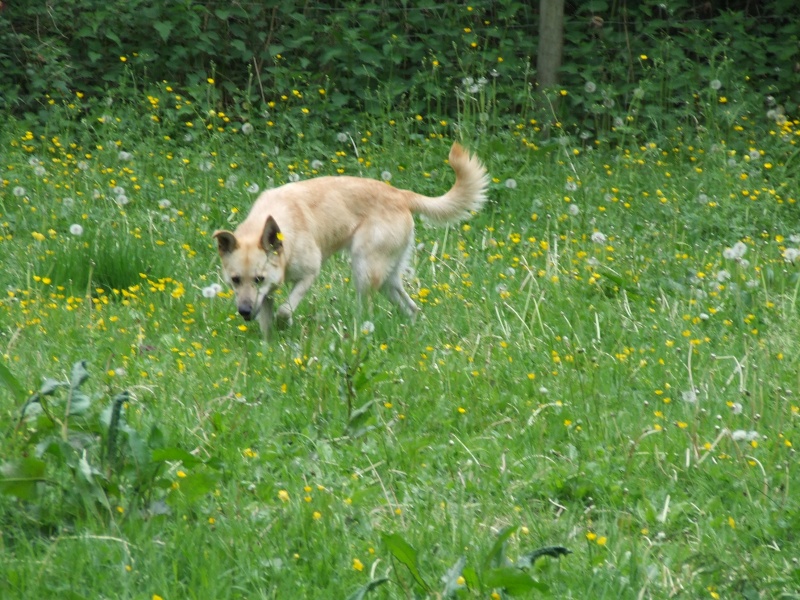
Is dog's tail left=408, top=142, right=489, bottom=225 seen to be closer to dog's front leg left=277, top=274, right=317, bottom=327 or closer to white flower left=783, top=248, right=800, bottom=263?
dog's front leg left=277, top=274, right=317, bottom=327

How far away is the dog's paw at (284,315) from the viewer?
21.2 feet

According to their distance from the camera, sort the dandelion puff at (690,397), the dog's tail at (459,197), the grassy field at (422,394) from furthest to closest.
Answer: the dog's tail at (459,197) → the dandelion puff at (690,397) → the grassy field at (422,394)

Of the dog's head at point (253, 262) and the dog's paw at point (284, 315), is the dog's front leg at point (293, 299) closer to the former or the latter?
the dog's paw at point (284, 315)

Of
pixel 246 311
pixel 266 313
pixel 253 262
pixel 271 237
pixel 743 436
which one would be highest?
pixel 743 436

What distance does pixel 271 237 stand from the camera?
652cm

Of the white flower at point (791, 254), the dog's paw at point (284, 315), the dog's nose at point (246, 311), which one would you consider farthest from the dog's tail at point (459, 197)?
the white flower at point (791, 254)

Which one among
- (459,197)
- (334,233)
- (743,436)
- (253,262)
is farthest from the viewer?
(459,197)

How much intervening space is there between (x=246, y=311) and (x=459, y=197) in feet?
Answer: 6.04

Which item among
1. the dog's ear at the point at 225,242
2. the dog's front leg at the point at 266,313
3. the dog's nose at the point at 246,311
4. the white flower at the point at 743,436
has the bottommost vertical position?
the dog's front leg at the point at 266,313

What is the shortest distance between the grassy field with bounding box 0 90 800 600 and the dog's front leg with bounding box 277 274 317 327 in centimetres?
9

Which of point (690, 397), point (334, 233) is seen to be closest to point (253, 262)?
point (334, 233)

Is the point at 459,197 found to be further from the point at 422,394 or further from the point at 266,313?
the point at 422,394

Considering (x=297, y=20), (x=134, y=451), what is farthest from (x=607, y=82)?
(x=134, y=451)

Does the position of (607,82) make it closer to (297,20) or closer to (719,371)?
(297,20)
